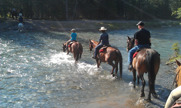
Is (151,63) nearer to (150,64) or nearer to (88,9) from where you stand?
(150,64)

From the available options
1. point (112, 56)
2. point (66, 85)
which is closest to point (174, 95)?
point (66, 85)

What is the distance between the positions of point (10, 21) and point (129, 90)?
102ft

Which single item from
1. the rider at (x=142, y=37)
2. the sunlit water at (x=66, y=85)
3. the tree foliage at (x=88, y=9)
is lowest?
the sunlit water at (x=66, y=85)

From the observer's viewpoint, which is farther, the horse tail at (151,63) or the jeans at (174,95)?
the horse tail at (151,63)

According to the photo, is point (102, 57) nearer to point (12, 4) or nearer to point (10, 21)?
point (10, 21)

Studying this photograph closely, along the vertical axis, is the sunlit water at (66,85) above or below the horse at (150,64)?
below

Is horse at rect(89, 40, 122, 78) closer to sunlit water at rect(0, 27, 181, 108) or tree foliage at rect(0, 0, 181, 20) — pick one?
sunlit water at rect(0, 27, 181, 108)

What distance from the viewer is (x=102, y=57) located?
477 inches

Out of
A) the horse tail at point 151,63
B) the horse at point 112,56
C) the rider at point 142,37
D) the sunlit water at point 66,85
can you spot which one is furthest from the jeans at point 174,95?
the horse at point 112,56

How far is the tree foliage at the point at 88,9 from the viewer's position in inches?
1619

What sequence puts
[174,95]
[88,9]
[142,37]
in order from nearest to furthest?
[174,95], [142,37], [88,9]

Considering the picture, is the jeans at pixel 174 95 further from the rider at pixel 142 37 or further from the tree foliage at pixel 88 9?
the tree foliage at pixel 88 9

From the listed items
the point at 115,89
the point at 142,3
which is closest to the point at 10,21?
the point at 115,89

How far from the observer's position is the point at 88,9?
164 feet
